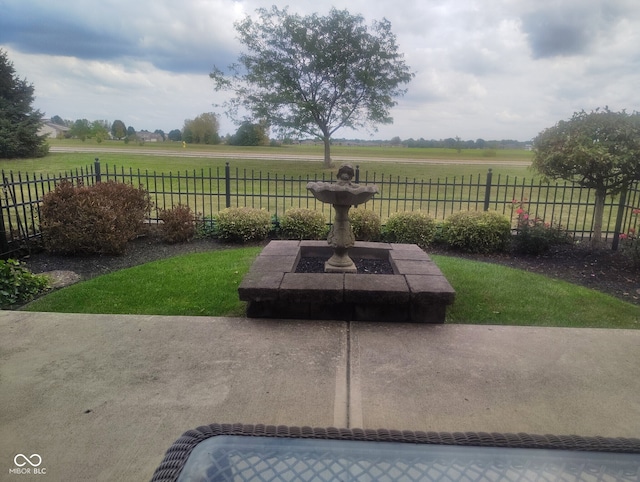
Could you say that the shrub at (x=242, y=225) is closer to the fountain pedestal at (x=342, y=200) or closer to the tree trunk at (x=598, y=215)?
the fountain pedestal at (x=342, y=200)

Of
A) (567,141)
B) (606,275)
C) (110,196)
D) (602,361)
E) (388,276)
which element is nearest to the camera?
(602,361)

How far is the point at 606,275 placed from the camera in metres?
6.20

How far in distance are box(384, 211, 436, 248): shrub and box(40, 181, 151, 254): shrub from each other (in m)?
4.70

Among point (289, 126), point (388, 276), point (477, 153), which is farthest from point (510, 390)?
point (289, 126)

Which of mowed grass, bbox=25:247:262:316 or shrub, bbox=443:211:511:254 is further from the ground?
shrub, bbox=443:211:511:254

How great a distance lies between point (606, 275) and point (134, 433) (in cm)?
651

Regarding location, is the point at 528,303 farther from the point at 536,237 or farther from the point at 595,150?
the point at 595,150

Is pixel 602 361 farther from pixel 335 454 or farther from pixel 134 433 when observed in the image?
pixel 134 433

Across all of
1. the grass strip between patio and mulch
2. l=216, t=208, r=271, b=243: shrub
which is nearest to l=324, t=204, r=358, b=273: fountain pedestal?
the grass strip between patio and mulch

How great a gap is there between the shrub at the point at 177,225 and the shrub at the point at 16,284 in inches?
105

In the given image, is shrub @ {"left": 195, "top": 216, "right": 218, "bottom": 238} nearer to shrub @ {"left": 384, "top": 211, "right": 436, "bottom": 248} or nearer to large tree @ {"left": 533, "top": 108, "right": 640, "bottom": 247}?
shrub @ {"left": 384, "top": 211, "right": 436, "bottom": 248}

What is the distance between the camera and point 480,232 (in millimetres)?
7340

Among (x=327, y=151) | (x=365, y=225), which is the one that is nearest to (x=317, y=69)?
(x=327, y=151)

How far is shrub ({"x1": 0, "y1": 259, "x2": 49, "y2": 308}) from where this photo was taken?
4703 millimetres
